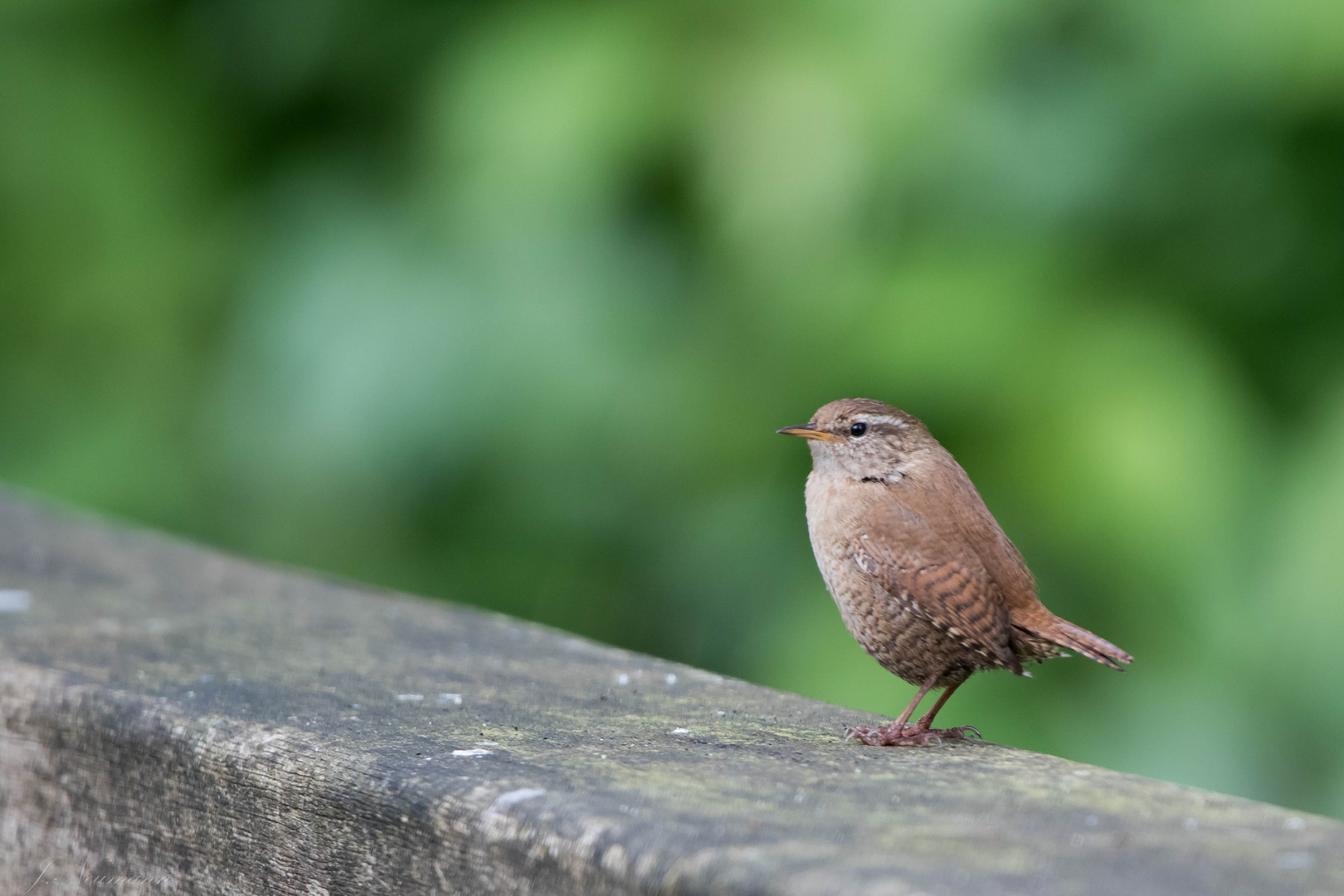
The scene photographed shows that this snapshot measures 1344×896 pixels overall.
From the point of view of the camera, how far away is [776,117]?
3131mm

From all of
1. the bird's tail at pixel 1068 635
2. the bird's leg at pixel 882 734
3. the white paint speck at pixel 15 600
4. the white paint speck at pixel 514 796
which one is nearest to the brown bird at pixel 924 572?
the bird's tail at pixel 1068 635

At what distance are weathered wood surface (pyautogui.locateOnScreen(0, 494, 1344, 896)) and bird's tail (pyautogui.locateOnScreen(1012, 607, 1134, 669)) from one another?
251 millimetres

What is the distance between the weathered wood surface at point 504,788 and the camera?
1.05 metres

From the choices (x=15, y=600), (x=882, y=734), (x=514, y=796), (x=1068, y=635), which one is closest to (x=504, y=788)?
(x=514, y=796)

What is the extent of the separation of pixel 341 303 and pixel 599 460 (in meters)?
0.75

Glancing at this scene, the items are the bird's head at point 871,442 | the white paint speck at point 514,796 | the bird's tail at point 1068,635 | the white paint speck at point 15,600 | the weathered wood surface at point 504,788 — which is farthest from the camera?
the white paint speck at point 15,600

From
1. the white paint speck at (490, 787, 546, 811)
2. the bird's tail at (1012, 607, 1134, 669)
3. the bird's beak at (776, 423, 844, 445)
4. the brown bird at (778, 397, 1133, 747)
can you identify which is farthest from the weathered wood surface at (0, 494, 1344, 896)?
the bird's beak at (776, 423, 844, 445)

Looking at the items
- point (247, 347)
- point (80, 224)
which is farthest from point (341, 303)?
point (80, 224)

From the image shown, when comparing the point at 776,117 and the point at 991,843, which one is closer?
the point at 991,843

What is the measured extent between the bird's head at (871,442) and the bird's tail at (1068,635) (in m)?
0.24

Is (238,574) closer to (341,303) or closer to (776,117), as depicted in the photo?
(341,303)

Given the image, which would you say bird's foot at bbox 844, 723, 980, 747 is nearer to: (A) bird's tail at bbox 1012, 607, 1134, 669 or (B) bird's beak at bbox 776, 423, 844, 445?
(A) bird's tail at bbox 1012, 607, 1134, 669

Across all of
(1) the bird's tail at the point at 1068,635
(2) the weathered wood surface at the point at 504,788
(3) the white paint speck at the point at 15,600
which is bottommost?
(3) the white paint speck at the point at 15,600

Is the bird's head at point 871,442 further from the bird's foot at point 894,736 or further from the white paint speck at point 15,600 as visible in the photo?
the white paint speck at point 15,600
